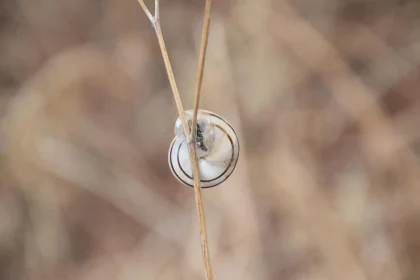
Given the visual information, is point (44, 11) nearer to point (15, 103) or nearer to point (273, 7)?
point (15, 103)

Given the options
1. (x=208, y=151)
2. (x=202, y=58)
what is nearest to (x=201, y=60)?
(x=202, y=58)

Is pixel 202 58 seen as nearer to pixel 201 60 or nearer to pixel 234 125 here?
pixel 201 60

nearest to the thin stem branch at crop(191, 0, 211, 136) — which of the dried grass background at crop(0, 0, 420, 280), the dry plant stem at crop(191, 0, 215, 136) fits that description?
the dry plant stem at crop(191, 0, 215, 136)

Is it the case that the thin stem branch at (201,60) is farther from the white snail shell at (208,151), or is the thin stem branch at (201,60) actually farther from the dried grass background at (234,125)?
the dried grass background at (234,125)

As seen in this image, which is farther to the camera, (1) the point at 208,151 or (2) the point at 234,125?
(2) the point at 234,125

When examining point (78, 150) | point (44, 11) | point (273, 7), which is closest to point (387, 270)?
point (273, 7)

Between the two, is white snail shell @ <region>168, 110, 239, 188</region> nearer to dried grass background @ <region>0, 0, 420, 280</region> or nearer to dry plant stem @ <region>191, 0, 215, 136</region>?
dry plant stem @ <region>191, 0, 215, 136</region>

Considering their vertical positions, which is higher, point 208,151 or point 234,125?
point 234,125

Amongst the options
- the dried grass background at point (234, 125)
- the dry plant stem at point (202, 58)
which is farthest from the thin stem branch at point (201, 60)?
the dried grass background at point (234, 125)
